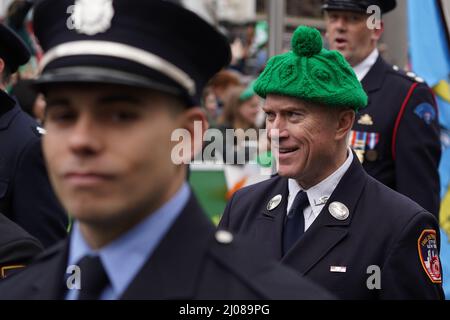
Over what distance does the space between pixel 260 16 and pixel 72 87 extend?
54.6 ft

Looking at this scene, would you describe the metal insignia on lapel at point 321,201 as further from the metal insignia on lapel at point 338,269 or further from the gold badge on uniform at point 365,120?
the gold badge on uniform at point 365,120

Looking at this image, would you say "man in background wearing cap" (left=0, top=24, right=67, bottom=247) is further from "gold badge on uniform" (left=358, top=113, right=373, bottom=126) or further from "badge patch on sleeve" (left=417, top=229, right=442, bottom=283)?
"badge patch on sleeve" (left=417, top=229, right=442, bottom=283)

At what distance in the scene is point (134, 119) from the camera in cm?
212

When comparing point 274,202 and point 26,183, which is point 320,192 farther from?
point 26,183

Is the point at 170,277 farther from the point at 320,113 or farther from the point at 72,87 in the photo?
the point at 320,113

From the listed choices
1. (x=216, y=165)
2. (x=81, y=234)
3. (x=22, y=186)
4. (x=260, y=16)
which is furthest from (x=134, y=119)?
(x=260, y=16)

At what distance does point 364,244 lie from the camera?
3.42m

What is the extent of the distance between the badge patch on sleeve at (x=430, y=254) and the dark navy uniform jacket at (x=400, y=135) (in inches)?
53.2

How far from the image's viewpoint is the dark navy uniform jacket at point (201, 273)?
2.12 metres

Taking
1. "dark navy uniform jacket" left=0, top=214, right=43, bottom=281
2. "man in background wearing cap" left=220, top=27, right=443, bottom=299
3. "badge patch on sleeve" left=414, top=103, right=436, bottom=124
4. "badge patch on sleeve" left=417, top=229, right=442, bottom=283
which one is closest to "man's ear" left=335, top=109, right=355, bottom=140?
"man in background wearing cap" left=220, top=27, right=443, bottom=299

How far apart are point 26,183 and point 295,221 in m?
1.35

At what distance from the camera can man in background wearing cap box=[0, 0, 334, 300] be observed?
6.89ft

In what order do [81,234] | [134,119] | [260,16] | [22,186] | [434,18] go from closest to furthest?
[134,119], [81,234], [22,186], [434,18], [260,16]

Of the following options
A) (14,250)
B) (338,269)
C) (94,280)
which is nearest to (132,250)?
(94,280)
